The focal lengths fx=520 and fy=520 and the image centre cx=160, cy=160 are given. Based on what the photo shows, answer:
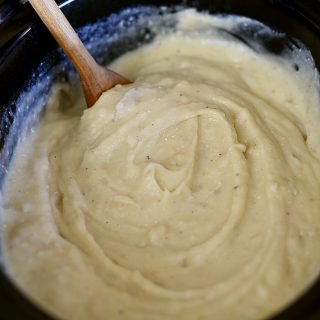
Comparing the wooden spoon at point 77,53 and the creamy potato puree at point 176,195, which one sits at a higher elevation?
the wooden spoon at point 77,53

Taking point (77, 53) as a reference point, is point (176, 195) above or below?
below

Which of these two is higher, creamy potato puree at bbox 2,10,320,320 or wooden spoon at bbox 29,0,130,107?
wooden spoon at bbox 29,0,130,107

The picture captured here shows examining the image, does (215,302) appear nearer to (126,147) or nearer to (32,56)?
(126,147)

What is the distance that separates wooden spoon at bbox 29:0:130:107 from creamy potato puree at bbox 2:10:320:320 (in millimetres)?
61

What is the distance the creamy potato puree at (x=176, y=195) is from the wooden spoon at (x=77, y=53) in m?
0.06

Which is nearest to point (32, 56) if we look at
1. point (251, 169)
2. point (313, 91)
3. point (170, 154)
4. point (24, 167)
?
point (24, 167)

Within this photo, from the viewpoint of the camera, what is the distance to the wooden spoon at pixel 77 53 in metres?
1.53

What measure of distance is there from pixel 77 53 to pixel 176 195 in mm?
550

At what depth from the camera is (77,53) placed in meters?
1.60

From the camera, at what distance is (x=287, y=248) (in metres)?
1.27

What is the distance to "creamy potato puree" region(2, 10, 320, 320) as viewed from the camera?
3.95 ft

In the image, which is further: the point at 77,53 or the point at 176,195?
the point at 77,53

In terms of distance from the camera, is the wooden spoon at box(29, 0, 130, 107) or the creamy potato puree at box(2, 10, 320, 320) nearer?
the creamy potato puree at box(2, 10, 320, 320)

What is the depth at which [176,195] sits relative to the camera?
141cm
